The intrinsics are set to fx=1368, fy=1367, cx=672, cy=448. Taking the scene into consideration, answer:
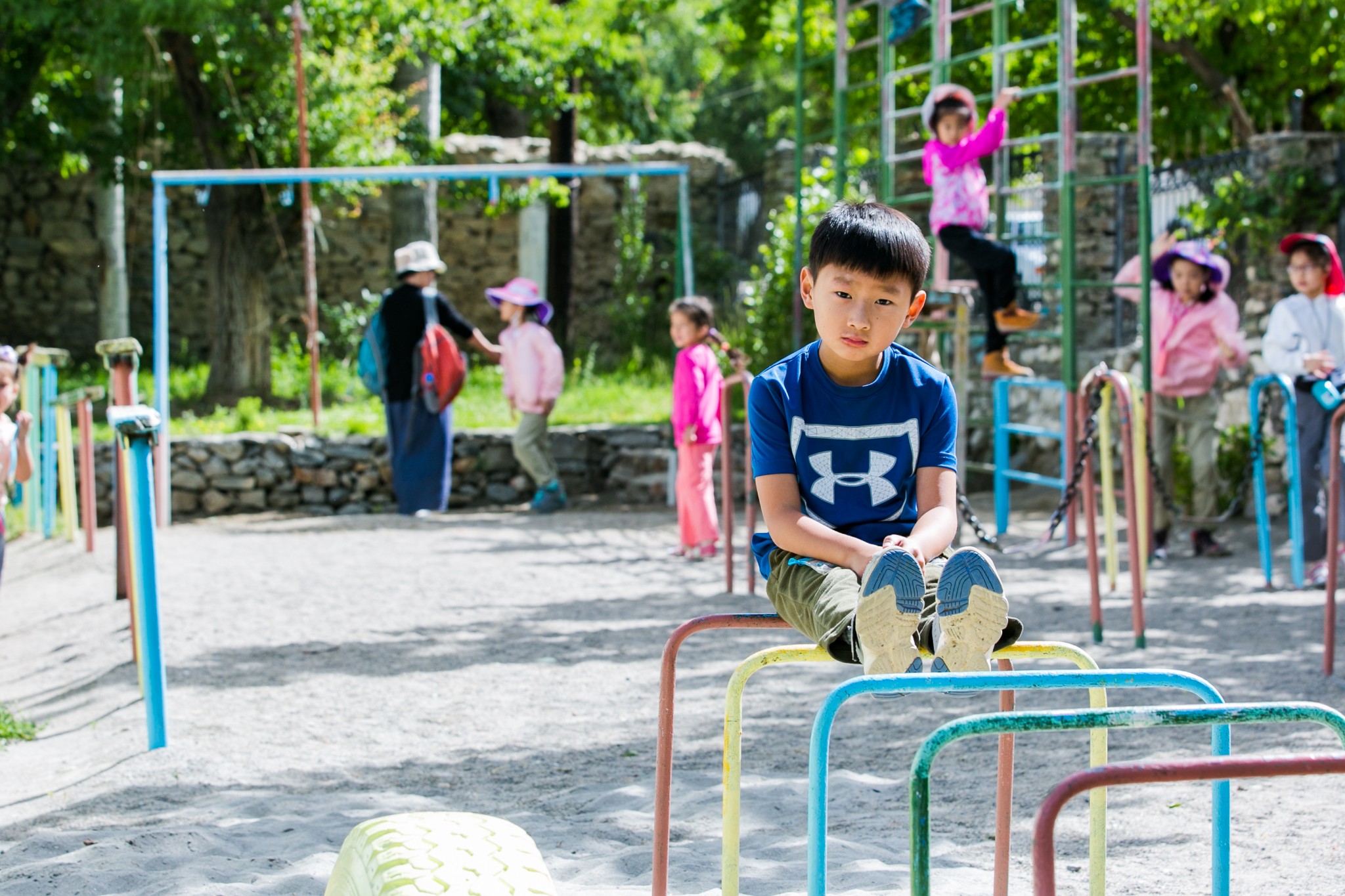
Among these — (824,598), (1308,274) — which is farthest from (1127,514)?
(824,598)

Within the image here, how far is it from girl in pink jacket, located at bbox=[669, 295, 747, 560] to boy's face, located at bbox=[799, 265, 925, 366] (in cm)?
464

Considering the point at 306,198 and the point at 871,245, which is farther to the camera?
the point at 306,198

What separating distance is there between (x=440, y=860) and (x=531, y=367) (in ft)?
25.7

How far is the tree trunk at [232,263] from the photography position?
1118 centimetres

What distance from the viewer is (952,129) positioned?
718cm

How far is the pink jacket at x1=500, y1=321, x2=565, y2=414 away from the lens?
9.66m

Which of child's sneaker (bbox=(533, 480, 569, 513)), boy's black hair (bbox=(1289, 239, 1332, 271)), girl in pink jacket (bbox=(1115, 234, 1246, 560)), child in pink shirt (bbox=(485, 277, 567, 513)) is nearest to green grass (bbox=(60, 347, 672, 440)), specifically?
child's sneaker (bbox=(533, 480, 569, 513))

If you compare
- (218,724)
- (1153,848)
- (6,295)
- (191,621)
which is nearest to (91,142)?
(6,295)

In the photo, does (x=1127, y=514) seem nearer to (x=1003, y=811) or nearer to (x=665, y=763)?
(x=1003, y=811)

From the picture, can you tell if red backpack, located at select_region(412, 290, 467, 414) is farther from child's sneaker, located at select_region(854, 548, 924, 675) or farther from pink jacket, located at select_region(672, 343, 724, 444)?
child's sneaker, located at select_region(854, 548, 924, 675)

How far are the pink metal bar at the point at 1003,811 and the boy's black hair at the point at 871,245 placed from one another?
0.74 meters

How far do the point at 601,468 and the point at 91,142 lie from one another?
581cm

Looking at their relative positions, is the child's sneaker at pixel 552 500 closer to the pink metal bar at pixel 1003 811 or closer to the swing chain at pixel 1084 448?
the swing chain at pixel 1084 448

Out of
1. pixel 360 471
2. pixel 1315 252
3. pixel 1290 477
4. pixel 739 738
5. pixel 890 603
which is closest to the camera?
pixel 890 603
